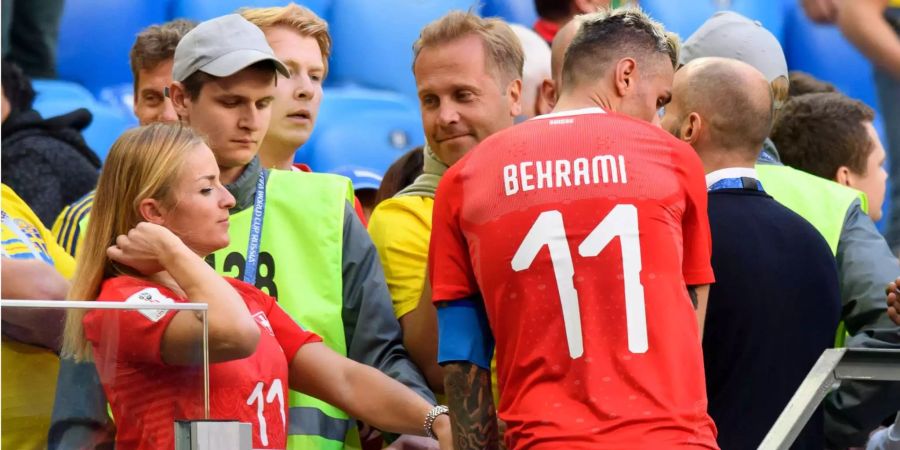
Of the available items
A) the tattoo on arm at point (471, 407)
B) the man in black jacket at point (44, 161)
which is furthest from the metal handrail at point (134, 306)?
the man in black jacket at point (44, 161)

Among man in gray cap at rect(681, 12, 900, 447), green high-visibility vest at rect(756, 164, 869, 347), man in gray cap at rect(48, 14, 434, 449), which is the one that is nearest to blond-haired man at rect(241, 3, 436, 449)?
man in gray cap at rect(48, 14, 434, 449)

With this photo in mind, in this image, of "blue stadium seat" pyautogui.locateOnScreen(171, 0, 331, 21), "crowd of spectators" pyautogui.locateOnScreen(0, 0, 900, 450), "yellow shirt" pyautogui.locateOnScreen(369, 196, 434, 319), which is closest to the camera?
"crowd of spectators" pyautogui.locateOnScreen(0, 0, 900, 450)

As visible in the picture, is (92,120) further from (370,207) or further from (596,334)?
(596,334)

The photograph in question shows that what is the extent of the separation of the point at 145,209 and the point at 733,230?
1.35 meters

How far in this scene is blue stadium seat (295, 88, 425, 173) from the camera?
247 inches

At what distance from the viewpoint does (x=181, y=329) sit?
2641 mm

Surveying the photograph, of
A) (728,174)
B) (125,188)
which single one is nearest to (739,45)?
(728,174)

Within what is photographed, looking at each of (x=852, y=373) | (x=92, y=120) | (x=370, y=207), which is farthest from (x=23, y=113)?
(x=852, y=373)

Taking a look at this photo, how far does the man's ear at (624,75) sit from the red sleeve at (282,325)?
34.2 inches

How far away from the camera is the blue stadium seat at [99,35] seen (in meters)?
6.41

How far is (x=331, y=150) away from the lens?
6.26m

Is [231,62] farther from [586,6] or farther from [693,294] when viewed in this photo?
[586,6]

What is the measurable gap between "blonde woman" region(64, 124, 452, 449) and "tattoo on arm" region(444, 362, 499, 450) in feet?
0.48

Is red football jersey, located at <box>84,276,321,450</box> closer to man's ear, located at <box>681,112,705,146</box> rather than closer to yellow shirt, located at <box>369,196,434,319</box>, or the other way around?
yellow shirt, located at <box>369,196,434,319</box>
